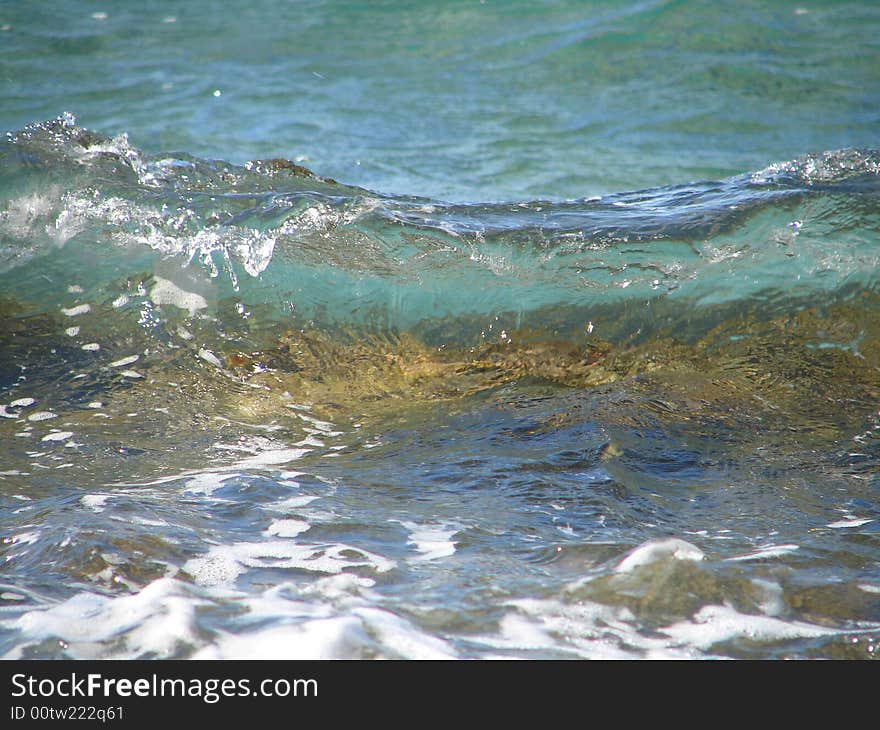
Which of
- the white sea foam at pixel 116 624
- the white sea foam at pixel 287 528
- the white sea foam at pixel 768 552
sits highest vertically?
the white sea foam at pixel 116 624

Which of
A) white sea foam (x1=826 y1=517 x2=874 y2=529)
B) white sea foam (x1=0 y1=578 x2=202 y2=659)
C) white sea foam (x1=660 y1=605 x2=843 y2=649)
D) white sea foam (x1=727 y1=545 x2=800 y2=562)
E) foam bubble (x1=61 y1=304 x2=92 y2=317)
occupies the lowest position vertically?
white sea foam (x1=826 y1=517 x2=874 y2=529)

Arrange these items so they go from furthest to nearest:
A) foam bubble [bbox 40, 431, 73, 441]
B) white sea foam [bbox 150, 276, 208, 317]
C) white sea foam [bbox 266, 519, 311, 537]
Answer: white sea foam [bbox 150, 276, 208, 317], foam bubble [bbox 40, 431, 73, 441], white sea foam [bbox 266, 519, 311, 537]

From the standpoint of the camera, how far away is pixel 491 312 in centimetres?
392

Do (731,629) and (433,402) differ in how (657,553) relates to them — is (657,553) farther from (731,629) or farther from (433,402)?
(433,402)

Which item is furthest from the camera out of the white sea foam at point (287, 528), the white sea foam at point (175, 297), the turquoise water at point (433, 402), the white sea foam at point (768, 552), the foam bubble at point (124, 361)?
the white sea foam at point (175, 297)

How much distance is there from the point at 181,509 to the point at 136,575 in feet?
1.41

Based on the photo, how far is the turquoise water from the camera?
1.99 meters

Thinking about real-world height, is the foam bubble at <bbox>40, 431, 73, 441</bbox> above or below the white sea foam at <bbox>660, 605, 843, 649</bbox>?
above

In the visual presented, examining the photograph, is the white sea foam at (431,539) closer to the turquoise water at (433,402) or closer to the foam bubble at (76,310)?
the turquoise water at (433,402)

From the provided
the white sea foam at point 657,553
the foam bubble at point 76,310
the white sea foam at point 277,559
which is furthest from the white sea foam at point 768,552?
the foam bubble at point 76,310

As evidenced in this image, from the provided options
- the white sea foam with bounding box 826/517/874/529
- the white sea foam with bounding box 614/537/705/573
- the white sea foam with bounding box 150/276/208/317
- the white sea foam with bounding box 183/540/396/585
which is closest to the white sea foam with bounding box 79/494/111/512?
the white sea foam with bounding box 183/540/396/585

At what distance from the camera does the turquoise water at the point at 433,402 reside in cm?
Result: 199

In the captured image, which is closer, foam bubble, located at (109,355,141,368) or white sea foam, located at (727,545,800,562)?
white sea foam, located at (727,545,800,562)

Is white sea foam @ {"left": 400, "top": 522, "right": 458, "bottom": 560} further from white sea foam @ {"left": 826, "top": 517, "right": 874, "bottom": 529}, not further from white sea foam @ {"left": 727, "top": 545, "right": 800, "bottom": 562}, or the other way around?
white sea foam @ {"left": 826, "top": 517, "right": 874, "bottom": 529}
